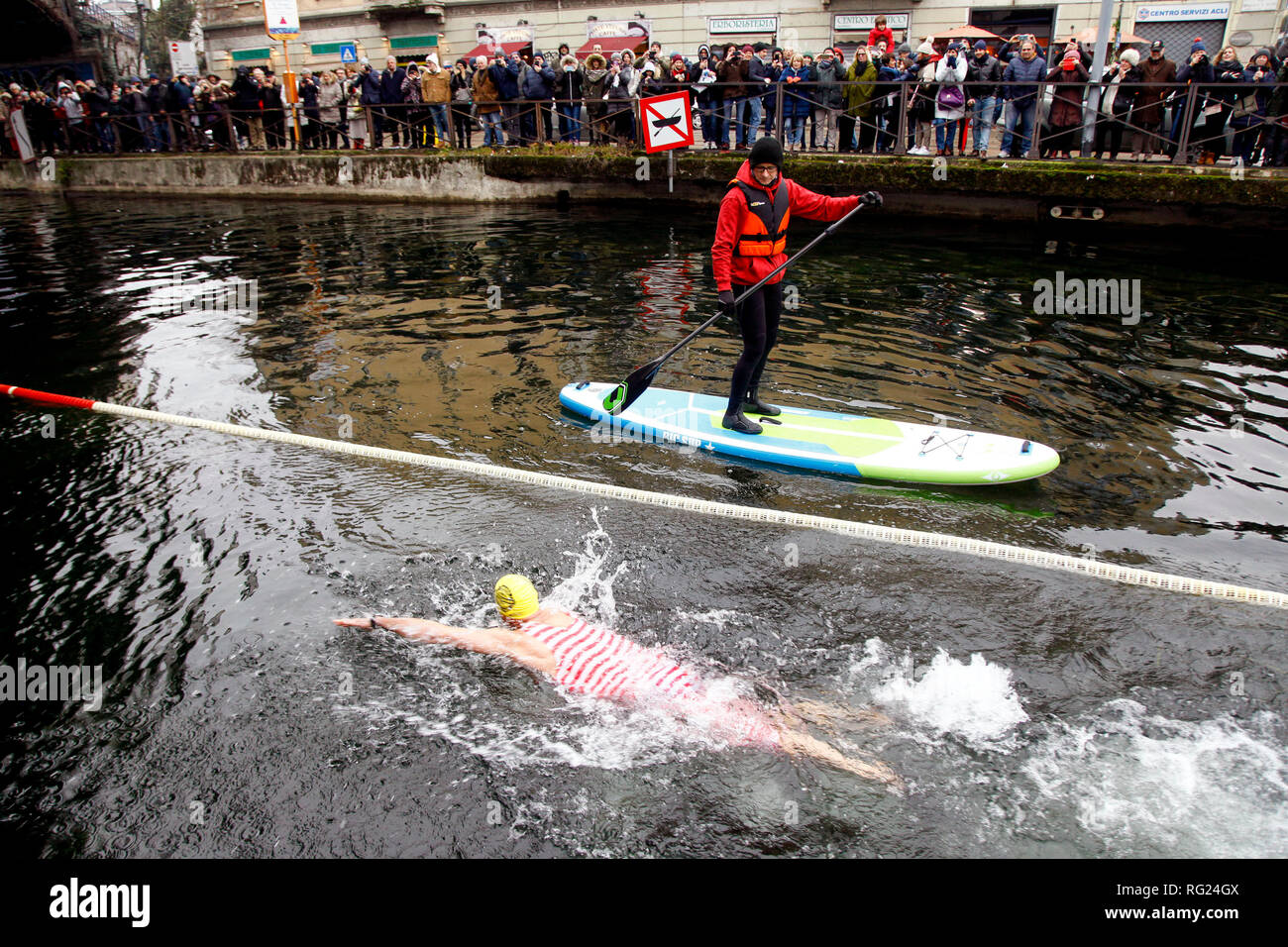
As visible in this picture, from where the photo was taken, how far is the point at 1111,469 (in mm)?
6445

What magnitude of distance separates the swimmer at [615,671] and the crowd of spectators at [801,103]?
43.6 feet

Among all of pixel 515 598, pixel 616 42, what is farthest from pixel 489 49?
pixel 515 598

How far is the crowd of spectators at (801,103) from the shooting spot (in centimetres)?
1355

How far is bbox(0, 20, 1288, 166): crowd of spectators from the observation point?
13.6 m

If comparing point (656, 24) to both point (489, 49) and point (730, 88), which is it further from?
point (730, 88)

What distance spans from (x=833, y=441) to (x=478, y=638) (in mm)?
3562

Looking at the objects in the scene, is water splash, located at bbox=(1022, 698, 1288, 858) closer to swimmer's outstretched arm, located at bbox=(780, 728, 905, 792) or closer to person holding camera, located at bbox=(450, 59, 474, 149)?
swimmer's outstretched arm, located at bbox=(780, 728, 905, 792)

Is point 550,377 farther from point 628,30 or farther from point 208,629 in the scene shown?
point 628,30

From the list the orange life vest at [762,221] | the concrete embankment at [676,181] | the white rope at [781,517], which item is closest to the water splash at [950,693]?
the white rope at [781,517]

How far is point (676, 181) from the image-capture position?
58.0 ft

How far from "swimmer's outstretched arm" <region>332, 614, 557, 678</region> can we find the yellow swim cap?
4.1 inches

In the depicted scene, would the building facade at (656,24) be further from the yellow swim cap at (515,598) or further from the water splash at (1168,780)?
the water splash at (1168,780)

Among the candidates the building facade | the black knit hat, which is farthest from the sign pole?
the black knit hat
